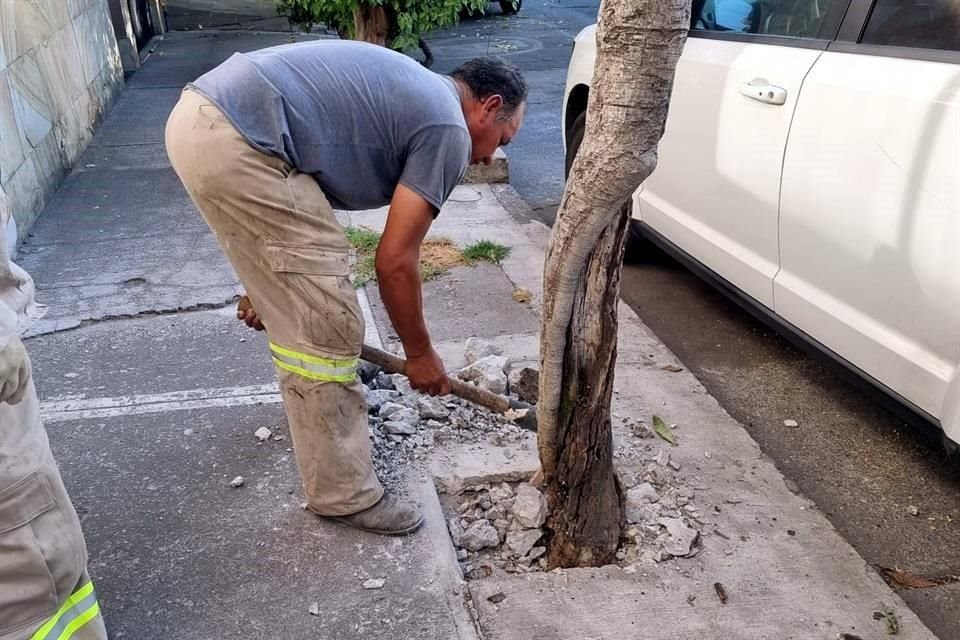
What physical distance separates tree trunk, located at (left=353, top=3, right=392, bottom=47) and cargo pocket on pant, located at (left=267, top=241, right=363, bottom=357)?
483 cm

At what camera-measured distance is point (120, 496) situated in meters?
2.91

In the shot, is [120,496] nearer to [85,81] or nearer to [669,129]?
[669,129]

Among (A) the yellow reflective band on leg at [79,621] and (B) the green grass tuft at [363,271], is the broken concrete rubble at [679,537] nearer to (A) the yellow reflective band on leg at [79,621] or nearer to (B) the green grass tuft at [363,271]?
(A) the yellow reflective band on leg at [79,621]

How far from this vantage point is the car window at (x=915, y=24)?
2.81 metres

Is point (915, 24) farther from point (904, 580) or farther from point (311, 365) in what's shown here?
point (311, 365)

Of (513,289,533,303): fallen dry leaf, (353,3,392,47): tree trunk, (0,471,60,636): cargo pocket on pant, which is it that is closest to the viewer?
(0,471,60,636): cargo pocket on pant

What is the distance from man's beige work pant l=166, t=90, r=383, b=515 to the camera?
2396 millimetres

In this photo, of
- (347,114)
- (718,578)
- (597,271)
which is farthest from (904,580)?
(347,114)

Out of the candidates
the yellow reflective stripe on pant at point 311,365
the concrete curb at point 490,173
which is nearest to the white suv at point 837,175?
the yellow reflective stripe on pant at point 311,365

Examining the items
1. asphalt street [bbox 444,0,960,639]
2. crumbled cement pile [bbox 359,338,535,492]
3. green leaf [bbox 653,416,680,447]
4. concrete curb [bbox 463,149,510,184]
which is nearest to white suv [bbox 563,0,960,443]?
asphalt street [bbox 444,0,960,639]

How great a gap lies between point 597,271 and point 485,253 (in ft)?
9.09

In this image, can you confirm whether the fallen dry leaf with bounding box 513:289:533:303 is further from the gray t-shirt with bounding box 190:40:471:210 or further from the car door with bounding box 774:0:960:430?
the gray t-shirt with bounding box 190:40:471:210

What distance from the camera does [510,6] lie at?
617 inches

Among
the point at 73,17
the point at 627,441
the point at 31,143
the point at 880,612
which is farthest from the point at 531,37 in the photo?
the point at 880,612
